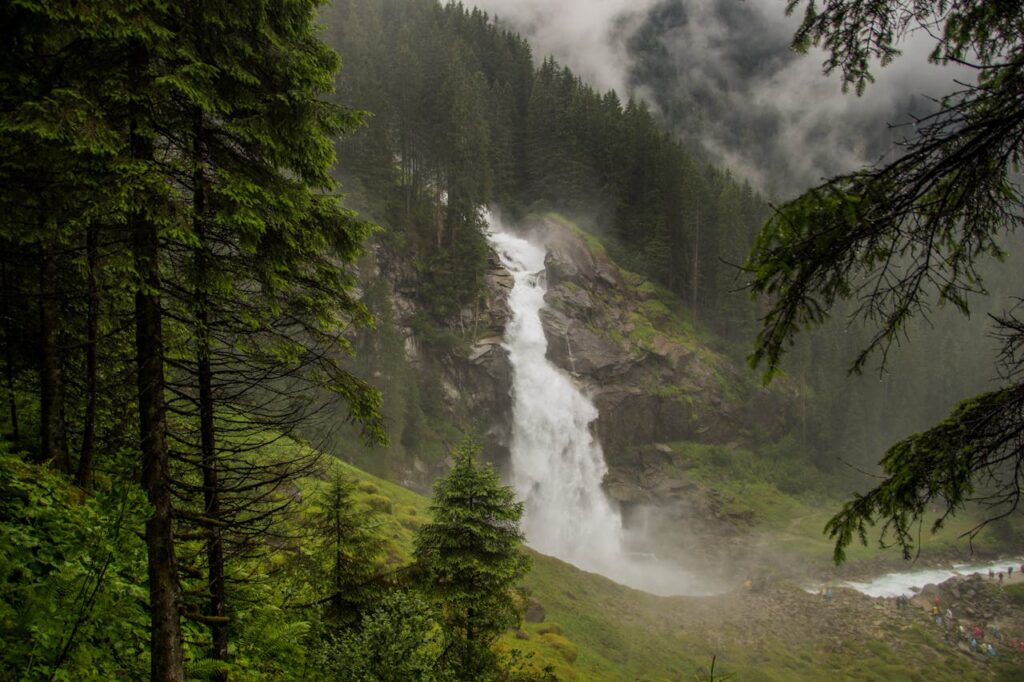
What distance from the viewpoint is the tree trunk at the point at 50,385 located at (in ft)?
23.7

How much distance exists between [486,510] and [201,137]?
391 inches

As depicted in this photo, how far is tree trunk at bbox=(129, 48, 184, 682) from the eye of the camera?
465cm

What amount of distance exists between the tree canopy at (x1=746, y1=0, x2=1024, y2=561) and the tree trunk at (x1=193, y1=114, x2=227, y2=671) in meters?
5.46

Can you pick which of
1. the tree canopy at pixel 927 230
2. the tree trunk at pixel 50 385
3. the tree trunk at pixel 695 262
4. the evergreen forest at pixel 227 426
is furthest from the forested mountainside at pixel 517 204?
the tree canopy at pixel 927 230

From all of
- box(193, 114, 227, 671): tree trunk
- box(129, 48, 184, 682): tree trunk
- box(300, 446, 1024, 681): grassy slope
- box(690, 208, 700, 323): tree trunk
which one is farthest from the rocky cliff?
box(129, 48, 184, 682): tree trunk

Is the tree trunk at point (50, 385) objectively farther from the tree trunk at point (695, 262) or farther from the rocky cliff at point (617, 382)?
the tree trunk at point (695, 262)

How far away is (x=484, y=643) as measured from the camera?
10844 millimetres

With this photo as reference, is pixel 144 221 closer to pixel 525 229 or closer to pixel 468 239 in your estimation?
pixel 468 239

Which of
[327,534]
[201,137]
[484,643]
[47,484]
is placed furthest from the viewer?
[484,643]

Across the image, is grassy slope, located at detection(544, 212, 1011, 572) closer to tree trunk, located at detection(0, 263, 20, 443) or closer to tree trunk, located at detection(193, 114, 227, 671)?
tree trunk, located at detection(193, 114, 227, 671)

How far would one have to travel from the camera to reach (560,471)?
140 ft

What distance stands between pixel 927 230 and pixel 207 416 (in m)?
7.35

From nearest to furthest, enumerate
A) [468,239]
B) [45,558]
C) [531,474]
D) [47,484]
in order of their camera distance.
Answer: [45,558] → [47,484] → [531,474] → [468,239]

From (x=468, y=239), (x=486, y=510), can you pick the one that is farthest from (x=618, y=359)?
(x=486, y=510)
